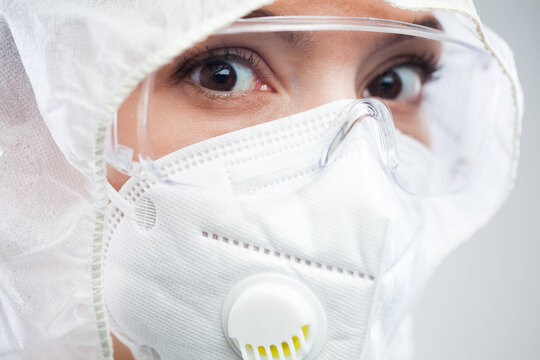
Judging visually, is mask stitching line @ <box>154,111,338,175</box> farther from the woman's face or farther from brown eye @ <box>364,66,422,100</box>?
brown eye @ <box>364,66,422,100</box>

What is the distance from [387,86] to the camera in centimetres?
84

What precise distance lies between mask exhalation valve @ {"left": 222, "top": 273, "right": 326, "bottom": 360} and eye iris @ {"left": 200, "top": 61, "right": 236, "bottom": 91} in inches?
9.7

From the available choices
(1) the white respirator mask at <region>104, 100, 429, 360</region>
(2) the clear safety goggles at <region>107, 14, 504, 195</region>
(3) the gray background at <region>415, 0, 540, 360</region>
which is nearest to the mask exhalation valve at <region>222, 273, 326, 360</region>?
(1) the white respirator mask at <region>104, 100, 429, 360</region>

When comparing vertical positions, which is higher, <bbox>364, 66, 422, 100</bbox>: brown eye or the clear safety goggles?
<bbox>364, 66, 422, 100</bbox>: brown eye

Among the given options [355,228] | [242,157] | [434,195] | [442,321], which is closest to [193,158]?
[242,157]

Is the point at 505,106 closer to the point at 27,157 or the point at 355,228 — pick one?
the point at 355,228

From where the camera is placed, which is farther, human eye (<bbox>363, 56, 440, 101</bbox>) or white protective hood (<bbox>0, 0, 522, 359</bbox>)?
human eye (<bbox>363, 56, 440, 101</bbox>)

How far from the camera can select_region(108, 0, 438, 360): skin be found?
1.92ft

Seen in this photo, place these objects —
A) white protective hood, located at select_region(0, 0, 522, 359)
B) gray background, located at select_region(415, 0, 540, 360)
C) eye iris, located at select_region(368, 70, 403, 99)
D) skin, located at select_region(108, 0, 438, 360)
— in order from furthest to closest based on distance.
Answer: gray background, located at select_region(415, 0, 540, 360) < eye iris, located at select_region(368, 70, 403, 99) < skin, located at select_region(108, 0, 438, 360) < white protective hood, located at select_region(0, 0, 522, 359)

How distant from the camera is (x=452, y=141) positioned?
1.01 metres

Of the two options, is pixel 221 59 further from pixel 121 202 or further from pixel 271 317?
pixel 271 317

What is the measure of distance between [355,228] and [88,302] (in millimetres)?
344

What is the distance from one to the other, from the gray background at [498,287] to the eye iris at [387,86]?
22.1 inches

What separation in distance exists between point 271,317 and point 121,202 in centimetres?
22
